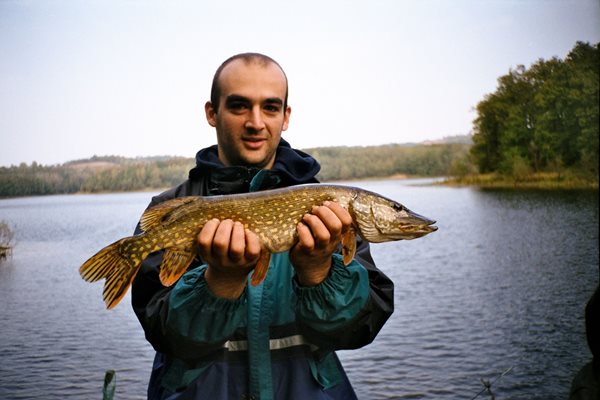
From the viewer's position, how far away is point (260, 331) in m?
2.07

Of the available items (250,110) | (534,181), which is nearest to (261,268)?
(250,110)

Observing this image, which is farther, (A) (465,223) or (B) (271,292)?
(A) (465,223)

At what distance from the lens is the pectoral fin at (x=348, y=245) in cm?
215

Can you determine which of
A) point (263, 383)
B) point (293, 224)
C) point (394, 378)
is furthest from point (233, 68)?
point (394, 378)

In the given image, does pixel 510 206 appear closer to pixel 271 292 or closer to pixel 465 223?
pixel 465 223

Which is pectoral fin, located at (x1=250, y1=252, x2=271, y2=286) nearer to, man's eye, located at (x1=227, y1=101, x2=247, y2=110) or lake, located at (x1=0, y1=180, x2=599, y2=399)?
man's eye, located at (x1=227, y1=101, x2=247, y2=110)

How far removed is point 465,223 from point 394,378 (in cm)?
2264

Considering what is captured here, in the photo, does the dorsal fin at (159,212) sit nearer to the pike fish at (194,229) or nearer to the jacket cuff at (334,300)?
the pike fish at (194,229)

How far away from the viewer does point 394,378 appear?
32.1ft

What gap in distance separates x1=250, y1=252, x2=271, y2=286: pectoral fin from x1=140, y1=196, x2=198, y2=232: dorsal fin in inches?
15.3

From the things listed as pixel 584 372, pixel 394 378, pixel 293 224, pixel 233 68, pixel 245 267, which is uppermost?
pixel 233 68

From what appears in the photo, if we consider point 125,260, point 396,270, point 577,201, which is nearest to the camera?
point 125,260

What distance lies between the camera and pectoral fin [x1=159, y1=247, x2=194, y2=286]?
208cm

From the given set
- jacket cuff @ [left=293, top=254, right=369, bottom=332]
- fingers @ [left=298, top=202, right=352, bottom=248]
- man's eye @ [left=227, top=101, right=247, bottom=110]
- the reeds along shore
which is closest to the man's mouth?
man's eye @ [left=227, top=101, right=247, bottom=110]
